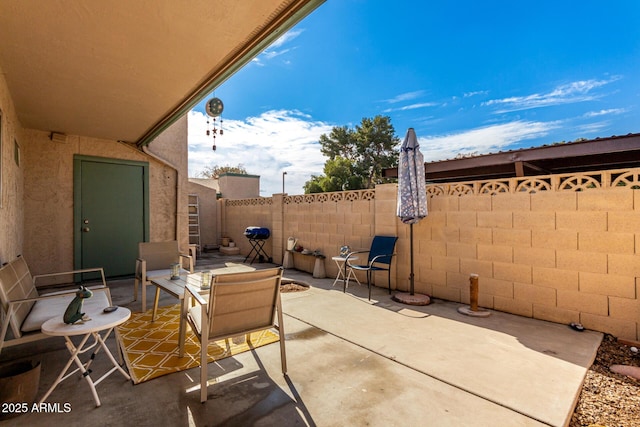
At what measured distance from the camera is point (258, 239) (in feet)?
26.2

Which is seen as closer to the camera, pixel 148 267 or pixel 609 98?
pixel 148 267

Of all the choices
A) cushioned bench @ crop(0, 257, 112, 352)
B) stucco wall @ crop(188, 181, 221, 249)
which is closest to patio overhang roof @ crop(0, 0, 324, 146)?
cushioned bench @ crop(0, 257, 112, 352)

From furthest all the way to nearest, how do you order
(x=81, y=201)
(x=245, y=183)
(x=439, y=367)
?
1. (x=245, y=183)
2. (x=81, y=201)
3. (x=439, y=367)

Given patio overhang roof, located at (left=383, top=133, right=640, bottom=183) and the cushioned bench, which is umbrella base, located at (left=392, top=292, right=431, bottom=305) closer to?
patio overhang roof, located at (left=383, top=133, right=640, bottom=183)

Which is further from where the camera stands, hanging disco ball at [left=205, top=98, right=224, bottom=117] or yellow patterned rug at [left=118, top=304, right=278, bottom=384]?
hanging disco ball at [left=205, top=98, right=224, bottom=117]

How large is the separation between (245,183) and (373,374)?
1145 centimetres

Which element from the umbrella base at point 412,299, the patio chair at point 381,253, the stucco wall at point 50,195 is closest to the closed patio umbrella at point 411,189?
the umbrella base at point 412,299

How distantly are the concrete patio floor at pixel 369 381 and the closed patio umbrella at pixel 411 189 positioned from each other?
3.38 feet

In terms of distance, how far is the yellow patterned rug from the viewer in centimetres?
247

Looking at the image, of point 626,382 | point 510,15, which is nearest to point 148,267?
point 626,382

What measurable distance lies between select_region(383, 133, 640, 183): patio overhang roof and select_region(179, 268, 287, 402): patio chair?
5153 millimetres

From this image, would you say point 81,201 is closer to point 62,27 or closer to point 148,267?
point 148,267

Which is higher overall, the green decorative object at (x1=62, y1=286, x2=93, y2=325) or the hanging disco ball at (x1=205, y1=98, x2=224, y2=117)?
the hanging disco ball at (x1=205, y1=98, x2=224, y2=117)

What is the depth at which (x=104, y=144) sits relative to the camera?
19.8ft
